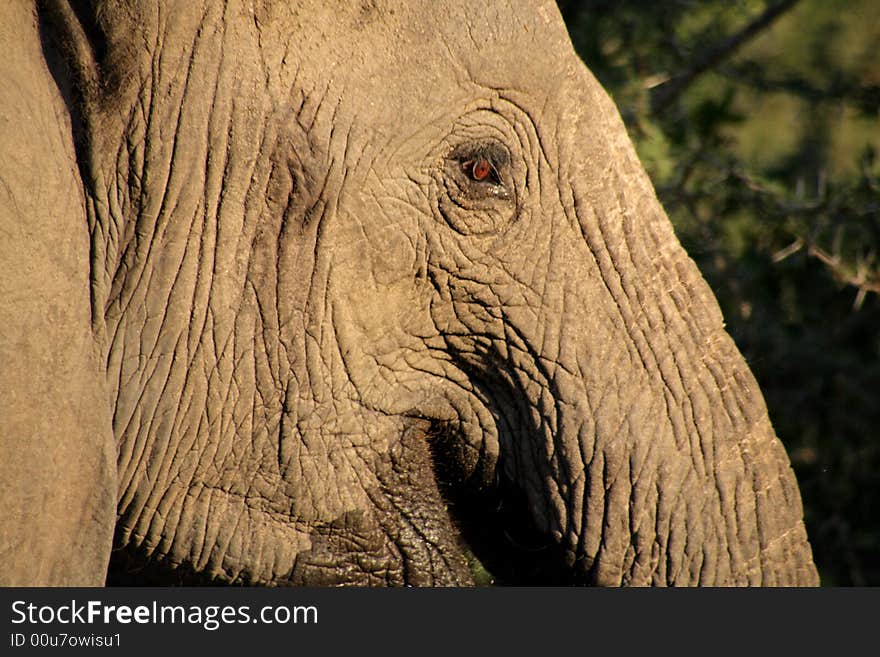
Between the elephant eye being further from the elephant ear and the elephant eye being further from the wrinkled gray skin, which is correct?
the elephant ear

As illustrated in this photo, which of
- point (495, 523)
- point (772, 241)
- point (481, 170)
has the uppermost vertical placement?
point (772, 241)

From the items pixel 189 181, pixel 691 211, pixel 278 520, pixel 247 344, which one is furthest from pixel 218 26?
pixel 691 211

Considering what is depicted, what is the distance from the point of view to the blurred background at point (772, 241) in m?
4.74

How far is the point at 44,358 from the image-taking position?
6.30 feet

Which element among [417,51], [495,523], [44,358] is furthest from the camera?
[495,523]

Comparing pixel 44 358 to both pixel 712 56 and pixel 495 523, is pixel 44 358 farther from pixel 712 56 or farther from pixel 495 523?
pixel 712 56

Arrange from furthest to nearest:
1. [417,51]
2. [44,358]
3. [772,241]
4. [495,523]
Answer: [772,241], [495,523], [417,51], [44,358]

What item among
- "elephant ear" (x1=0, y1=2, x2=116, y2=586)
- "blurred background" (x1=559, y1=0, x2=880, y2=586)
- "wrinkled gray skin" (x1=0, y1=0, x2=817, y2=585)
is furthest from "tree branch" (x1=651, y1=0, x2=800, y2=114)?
"elephant ear" (x1=0, y1=2, x2=116, y2=586)

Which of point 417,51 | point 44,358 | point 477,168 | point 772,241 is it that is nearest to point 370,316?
point 477,168

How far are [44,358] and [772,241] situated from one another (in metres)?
3.60

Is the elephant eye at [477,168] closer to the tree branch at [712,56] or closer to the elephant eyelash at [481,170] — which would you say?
the elephant eyelash at [481,170]

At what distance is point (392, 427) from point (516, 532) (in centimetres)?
33

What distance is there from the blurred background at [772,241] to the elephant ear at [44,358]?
2.89 meters

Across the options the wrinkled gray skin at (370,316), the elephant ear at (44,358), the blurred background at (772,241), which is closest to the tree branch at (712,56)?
the blurred background at (772,241)
